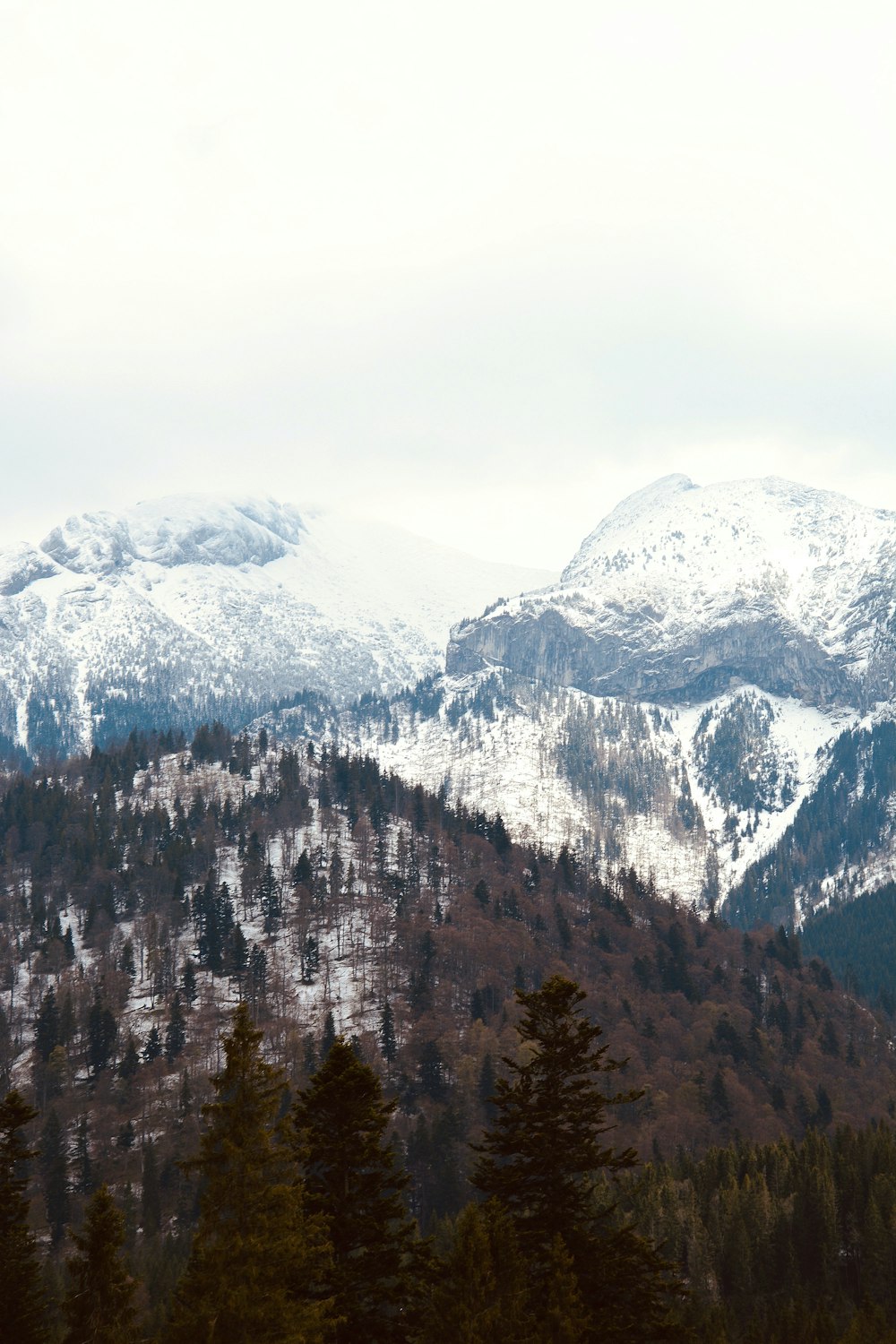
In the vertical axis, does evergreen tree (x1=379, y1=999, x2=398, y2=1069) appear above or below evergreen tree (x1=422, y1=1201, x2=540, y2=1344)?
above

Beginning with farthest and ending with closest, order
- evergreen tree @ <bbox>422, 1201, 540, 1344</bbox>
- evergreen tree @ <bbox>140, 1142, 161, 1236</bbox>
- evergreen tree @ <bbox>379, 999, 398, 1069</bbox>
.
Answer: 1. evergreen tree @ <bbox>379, 999, 398, 1069</bbox>
2. evergreen tree @ <bbox>140, 1142, 161, 1236</bbox>
3. evergreen tree @ <bbox>422, 1201, 540, 1344</bbox>

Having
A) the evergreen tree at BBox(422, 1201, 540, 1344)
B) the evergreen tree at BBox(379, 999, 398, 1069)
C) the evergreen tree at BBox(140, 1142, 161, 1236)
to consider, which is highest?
the evergreen tree at BBox(379, 999, 398, 1069)

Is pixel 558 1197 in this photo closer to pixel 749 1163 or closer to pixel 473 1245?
pixel 473 1245

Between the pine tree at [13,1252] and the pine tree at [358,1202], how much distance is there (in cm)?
1146

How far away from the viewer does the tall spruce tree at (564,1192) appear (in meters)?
36.5

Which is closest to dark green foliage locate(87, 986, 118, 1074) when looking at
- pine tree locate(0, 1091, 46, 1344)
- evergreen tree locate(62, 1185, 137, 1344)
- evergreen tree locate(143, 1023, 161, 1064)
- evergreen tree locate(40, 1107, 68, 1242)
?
evergreen tree locate(143, 1023, 161, 1064)

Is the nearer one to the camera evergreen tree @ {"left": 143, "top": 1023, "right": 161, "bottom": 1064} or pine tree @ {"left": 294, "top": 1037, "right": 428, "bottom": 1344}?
pine tree @ {"left": 294, "top": 1037, "right": 428, "bottom": 1344}

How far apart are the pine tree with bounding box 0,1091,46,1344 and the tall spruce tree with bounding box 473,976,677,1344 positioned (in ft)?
54.2

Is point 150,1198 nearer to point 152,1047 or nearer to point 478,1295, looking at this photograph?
point 152,1047

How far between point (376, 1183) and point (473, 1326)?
17.2ft

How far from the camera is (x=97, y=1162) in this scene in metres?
158

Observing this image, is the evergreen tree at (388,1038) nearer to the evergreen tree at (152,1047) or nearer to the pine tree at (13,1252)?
the evergreen tree at (152,1047)

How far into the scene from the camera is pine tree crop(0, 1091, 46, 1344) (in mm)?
40938

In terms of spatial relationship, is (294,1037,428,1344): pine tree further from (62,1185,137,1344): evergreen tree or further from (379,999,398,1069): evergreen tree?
(379,999,398,1069): evergreen tree
